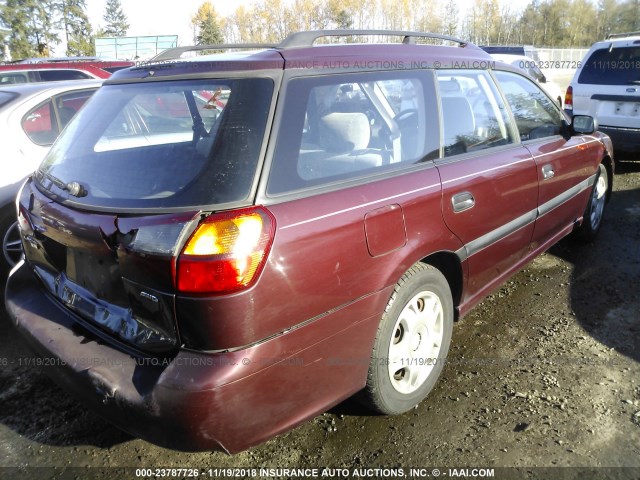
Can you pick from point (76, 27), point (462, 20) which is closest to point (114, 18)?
point (76, 27)

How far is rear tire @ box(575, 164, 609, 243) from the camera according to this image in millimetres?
4559

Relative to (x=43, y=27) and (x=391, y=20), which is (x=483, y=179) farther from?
(x=391, y=20)

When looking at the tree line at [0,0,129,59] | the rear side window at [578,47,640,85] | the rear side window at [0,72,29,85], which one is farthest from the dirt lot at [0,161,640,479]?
the tree line at [0,0,129,59]

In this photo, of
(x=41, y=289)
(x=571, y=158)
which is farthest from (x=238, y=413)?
(x=571, y=158)

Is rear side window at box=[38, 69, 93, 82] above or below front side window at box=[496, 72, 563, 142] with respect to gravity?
above

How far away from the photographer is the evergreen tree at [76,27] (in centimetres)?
5281

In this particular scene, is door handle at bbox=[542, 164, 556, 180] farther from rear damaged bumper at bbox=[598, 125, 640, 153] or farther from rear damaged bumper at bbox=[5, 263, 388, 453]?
rear damaged bumper at bbox=[598, 125, 640, 153]

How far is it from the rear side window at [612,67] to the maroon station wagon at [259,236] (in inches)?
200

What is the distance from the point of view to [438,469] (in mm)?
2240

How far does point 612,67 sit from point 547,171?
472 centimetres

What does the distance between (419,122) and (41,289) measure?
85.0 inches

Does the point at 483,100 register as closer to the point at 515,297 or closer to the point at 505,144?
the point at 505,144

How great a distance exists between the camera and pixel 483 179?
9.32ft

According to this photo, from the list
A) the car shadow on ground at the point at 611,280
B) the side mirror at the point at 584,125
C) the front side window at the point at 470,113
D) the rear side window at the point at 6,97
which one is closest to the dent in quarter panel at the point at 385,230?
the front side window at the point at 470,113
